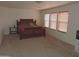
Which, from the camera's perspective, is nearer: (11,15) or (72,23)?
(72,23)

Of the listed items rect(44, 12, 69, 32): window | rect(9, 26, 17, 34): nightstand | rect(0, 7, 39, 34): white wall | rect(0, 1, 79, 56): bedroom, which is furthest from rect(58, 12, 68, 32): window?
rect(9, 26, 17, 34): nightstand

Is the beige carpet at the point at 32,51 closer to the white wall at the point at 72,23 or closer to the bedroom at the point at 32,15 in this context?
the white wall at the point at 72,23

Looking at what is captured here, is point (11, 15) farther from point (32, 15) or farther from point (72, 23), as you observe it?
point (72, 23)

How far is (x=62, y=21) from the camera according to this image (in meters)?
7.71

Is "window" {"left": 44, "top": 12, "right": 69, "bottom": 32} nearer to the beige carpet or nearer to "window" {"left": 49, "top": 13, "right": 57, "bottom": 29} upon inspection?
"window" {"left": 49, "top": 13, "right": 57, "bottom": 29}

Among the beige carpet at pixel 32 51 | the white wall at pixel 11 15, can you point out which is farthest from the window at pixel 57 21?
the beige carpet at pixel 32 51

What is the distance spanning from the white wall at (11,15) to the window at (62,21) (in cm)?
307

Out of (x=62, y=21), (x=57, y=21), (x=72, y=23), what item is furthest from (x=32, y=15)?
(x=72, y=23)

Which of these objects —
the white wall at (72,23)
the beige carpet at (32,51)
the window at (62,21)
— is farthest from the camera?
the window at (62,21)

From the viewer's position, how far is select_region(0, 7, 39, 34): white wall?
9.47 metres

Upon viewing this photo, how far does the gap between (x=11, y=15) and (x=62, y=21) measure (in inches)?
161

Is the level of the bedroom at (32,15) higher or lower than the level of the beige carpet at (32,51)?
higher

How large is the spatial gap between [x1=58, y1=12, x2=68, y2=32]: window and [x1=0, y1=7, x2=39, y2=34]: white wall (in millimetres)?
3072

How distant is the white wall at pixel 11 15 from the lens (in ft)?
31.1
